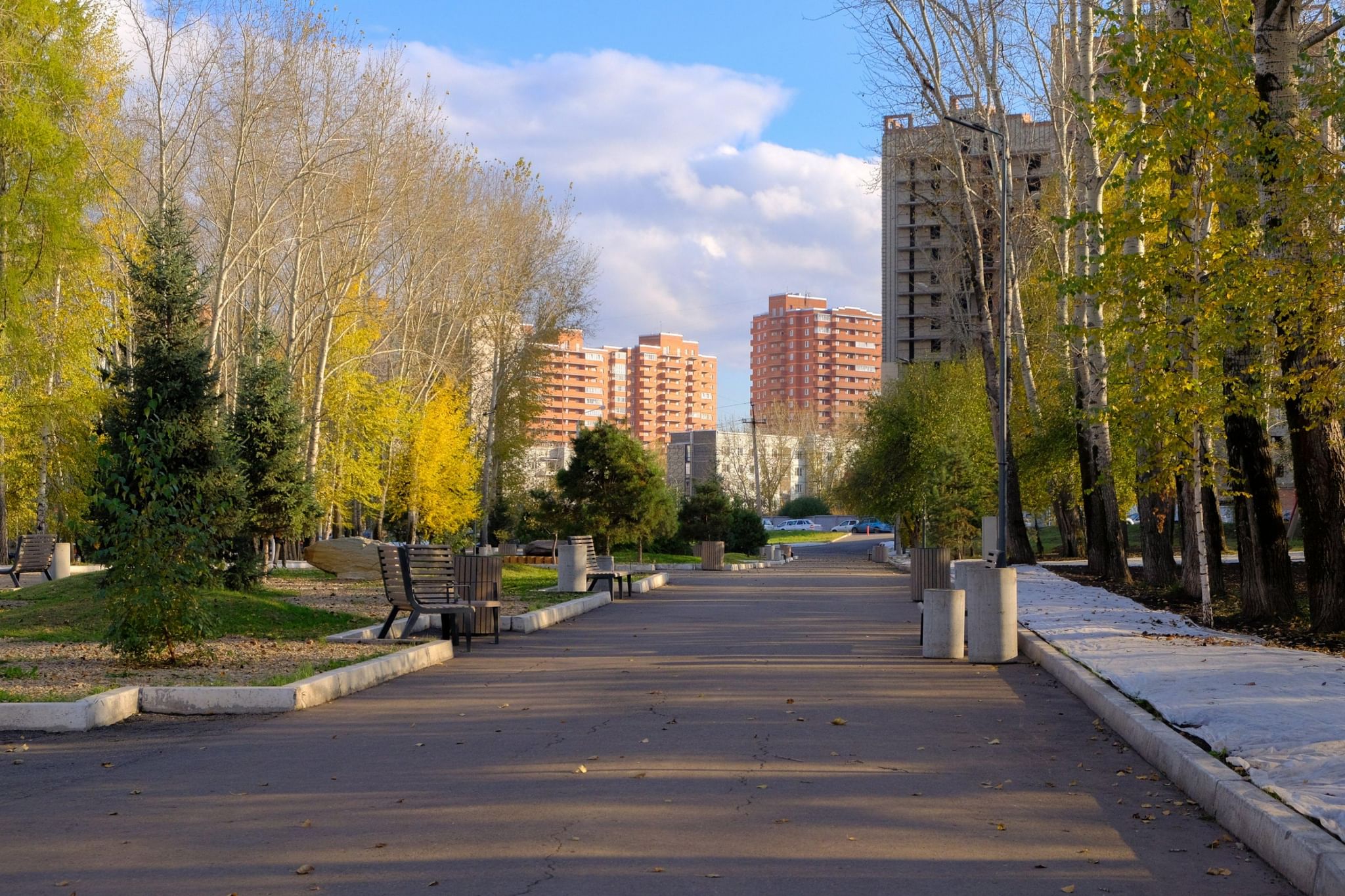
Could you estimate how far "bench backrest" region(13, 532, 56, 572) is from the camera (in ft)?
92.1

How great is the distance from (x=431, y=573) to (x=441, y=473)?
37.8 meters

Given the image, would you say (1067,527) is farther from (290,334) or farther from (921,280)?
(921,280)

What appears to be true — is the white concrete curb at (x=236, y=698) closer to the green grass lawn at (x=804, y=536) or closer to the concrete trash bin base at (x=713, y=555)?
the concrete trash bin base at (x=713, y=555)

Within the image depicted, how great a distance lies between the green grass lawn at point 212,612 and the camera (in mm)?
15367

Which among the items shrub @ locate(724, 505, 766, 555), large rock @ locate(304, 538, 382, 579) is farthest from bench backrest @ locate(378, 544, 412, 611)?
shrub @ locate(724, 505, 766, 555)

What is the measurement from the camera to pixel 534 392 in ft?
229

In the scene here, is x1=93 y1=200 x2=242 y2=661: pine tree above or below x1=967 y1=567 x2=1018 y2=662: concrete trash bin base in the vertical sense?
above

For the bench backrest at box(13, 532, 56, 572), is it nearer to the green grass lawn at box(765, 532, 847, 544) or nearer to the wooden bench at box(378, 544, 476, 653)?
the wooden bench at box(378, 544, 476, 653)

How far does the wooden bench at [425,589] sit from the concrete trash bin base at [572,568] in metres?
8.90

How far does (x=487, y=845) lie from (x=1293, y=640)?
12.2 meters

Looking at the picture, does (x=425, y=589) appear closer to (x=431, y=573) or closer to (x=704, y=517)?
(x=431, y=573)

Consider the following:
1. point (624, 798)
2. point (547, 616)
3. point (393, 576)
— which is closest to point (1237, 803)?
point (624, 798)

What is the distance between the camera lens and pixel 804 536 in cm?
11338

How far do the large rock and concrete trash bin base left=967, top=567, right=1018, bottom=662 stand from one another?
58.0ft
